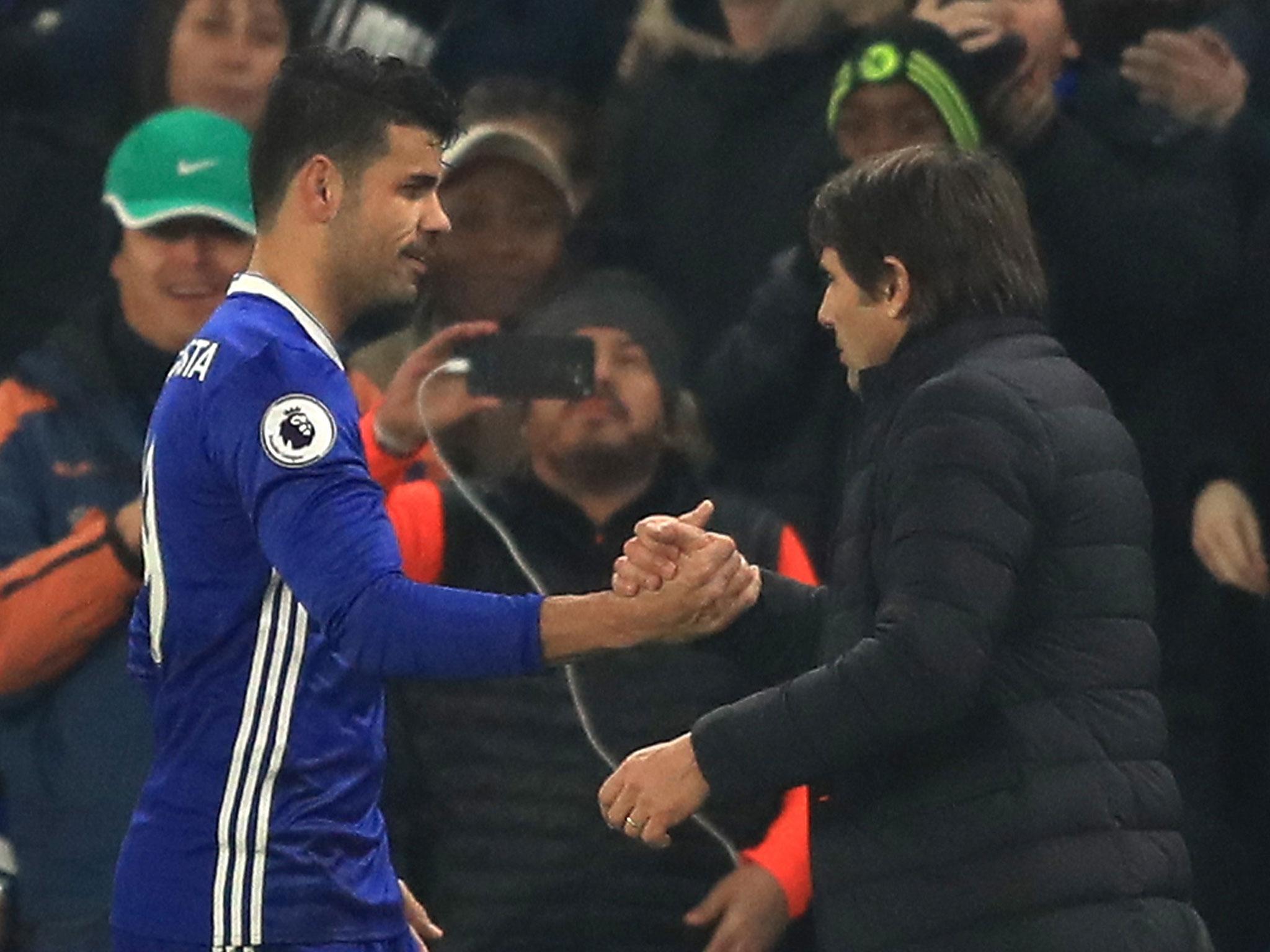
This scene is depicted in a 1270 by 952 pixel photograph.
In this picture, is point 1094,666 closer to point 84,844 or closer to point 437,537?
point 437,537

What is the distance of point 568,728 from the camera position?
3359mm

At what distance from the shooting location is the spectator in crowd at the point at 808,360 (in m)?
3.58

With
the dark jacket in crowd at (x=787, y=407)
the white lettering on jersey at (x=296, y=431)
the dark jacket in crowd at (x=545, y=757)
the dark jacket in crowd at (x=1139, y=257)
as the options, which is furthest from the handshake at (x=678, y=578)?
the dark jacket in crowd at (x=1139, y=257)

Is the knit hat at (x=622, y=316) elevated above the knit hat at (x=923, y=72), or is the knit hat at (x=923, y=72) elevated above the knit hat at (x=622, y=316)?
the knit hat at (x=923, y=72)

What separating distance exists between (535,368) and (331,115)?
0.96 meters

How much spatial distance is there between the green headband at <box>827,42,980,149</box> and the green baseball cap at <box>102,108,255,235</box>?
2.95ft

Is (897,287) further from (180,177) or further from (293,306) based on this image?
(180,177)

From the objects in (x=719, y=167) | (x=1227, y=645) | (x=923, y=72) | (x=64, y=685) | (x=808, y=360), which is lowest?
(x=64, y=685)

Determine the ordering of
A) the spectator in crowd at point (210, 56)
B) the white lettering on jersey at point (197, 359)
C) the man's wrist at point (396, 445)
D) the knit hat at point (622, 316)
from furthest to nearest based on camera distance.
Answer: the spectator in crowd at point (210, 56) → the knit hat at point (622, 316) → the man's wrist at point (396, 445) → the white lettering on jersey at point (197, 359)

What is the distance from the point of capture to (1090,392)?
2549 millimetres

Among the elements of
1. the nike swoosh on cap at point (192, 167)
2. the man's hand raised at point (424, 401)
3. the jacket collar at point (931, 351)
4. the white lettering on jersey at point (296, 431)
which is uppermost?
the jacket collar at point (931, 351)

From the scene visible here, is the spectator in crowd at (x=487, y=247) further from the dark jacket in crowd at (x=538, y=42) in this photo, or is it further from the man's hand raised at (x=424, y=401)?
the dark jacket in crowd at (x=538, y=42)

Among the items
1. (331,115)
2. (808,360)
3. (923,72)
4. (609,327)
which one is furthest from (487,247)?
(331,115)

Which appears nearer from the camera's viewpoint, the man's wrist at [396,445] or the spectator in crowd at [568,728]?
the spectator in crowd at [568,728]
